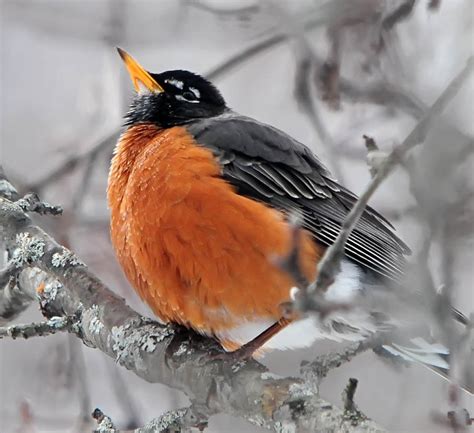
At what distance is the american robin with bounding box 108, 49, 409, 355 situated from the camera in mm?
3111

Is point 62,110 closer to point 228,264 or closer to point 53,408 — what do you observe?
point 53,408

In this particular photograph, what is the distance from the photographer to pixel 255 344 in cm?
296

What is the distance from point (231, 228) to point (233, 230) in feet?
0.04

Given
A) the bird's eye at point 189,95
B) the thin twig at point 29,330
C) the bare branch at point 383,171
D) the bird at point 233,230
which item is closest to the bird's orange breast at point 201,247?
the bird at point 233,230

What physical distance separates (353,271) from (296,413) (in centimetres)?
113

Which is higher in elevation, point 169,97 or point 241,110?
point 241,110

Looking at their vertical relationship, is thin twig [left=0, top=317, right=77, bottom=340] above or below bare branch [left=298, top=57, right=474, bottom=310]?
below

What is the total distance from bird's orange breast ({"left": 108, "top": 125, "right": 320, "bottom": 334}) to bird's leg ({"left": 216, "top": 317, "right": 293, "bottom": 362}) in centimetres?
5

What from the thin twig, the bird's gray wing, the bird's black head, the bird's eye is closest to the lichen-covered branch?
the thin twig

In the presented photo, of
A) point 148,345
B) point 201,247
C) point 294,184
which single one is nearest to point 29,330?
point 148,345

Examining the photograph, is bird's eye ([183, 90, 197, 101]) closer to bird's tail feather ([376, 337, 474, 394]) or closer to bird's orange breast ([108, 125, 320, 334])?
bird's orange breast ([108, 125, 320, 334])

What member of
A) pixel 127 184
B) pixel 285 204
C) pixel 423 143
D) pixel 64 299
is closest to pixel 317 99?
pixel 285 204

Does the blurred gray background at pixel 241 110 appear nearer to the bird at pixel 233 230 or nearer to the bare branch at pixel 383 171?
the bare branch at pixel 383 171

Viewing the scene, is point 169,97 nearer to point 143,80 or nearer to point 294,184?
point 143,80
